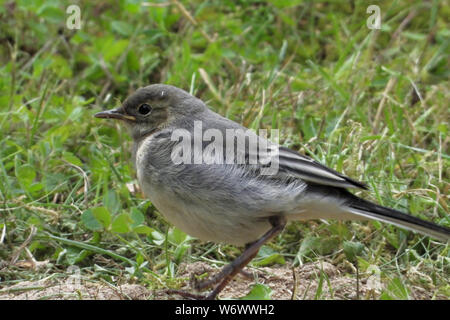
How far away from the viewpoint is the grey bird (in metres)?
4.38

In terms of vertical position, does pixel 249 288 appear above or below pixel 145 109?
below

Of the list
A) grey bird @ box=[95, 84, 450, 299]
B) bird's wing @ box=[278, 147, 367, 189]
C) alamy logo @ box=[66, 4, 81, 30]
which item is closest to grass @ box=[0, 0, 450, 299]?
alamy logo @ box=[66, 4, 81, 30]

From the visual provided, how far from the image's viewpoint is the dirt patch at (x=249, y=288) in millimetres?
4477

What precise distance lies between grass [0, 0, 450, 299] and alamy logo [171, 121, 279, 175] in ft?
2.37

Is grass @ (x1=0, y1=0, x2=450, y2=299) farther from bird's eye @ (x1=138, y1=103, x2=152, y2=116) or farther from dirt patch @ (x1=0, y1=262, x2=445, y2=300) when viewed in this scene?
bird's eye @ (x1=138, y1=103, x2=152, y2=116)

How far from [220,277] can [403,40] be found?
16.3 feet

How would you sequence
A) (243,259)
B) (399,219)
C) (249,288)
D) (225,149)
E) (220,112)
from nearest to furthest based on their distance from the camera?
(399,219) < (243,259) < (225,149) < (249,288) < (220,112)

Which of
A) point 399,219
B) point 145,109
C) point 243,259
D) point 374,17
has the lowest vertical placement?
point 243,259

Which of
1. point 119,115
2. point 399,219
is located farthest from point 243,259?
point 119,115

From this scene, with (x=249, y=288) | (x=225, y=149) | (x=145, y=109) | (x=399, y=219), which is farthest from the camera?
(x=145, y=109)

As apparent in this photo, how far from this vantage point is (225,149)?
4613 millimetres

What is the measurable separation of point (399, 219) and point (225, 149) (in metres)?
1.16

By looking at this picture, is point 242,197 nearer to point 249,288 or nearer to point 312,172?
point 312,172

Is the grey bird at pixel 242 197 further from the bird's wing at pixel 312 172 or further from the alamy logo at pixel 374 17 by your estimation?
the alamy logo at pixel 374 17
